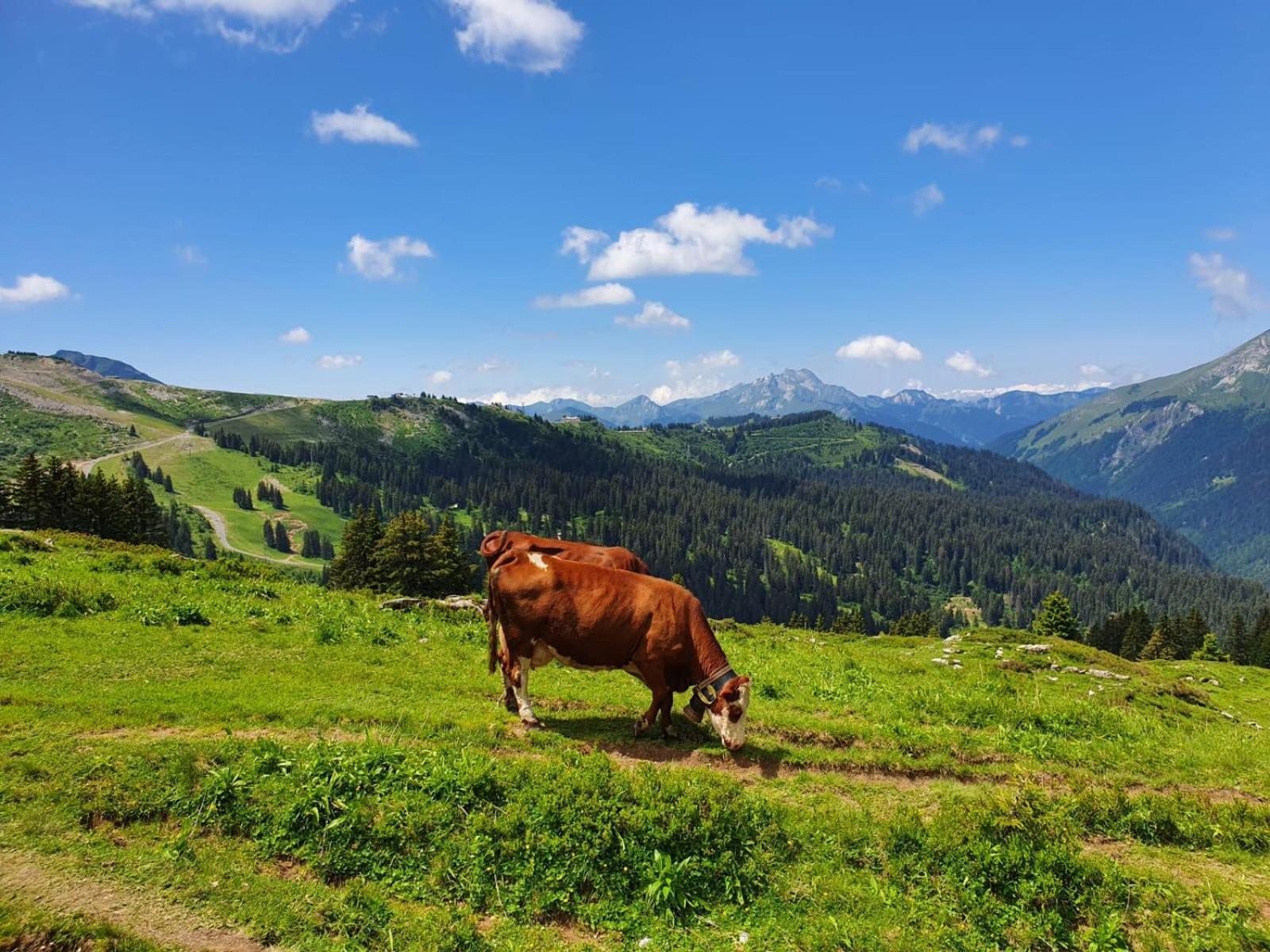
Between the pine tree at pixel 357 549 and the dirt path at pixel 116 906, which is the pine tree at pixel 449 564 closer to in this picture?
the pine tree at pixel 357 549

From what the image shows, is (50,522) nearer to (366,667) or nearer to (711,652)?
(366,667)

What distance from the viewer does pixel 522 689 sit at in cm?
1367

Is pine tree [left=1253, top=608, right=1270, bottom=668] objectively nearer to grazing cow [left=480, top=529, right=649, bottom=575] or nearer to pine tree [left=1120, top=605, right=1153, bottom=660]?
pine tree [left=1120, top=605, right=1153, bottom=660]

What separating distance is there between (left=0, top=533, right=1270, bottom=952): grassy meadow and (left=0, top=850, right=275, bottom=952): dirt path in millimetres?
36

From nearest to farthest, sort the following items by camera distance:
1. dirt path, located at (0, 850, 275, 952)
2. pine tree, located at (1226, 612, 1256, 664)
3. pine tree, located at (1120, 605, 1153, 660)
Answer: dirt path, located at (0, 850, 275, 952) < pine tree, located at (1226, 612, 1256, 664) < pine tree, located at (1120, 605, 1153, 660)

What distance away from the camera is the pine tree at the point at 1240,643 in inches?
3601

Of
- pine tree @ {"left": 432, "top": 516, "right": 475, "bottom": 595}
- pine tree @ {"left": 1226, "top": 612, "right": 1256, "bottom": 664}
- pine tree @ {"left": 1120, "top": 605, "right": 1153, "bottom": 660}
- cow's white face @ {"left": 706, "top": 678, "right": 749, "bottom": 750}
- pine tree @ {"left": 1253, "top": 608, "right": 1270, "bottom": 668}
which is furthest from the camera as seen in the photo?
pine tree @ {"left": 1120, "top": 605, "right": 1153, "bottom": 660}

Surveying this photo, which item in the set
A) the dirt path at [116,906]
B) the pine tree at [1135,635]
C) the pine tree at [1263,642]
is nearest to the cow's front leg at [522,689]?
the dirt path at [116,906]

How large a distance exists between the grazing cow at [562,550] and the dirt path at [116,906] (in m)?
9.30

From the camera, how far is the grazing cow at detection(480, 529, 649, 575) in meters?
16.4

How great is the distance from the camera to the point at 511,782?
984cm

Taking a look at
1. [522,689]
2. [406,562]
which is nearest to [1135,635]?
[406,562]

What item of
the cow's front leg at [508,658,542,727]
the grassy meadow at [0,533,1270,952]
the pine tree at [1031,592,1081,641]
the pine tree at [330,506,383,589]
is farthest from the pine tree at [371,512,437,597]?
the pine tree at [1031,592,1081,641]

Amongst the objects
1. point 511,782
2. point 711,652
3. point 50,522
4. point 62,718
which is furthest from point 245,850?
point 50,522
